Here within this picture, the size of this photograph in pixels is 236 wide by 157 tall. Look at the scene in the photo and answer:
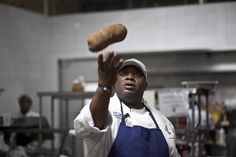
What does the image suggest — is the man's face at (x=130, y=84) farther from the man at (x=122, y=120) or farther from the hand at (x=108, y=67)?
the hand at (x=108, y=67)

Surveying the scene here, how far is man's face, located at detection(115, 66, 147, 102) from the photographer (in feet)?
7.22

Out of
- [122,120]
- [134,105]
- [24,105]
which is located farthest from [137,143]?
[24,105]

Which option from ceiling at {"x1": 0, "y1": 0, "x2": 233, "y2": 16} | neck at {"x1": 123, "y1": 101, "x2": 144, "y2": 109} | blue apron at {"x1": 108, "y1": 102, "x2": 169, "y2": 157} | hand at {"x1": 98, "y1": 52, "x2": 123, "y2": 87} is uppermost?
ceiling at {"x1": 0, "y1": 0, "x2": 233, "y2": 16}

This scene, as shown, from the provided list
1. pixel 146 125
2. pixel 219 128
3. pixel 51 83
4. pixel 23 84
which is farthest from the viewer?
pixel 51 83

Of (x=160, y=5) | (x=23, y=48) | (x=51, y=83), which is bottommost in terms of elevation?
(x=51, y=83)

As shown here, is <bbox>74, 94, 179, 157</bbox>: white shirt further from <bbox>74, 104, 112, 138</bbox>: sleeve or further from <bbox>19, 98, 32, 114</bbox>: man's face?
<bbox>19, 98, 32, 114</bbox>: man's face

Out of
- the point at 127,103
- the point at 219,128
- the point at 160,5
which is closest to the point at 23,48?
the point at 160,5

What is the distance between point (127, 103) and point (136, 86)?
3.4 inches

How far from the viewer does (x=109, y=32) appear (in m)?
1.90

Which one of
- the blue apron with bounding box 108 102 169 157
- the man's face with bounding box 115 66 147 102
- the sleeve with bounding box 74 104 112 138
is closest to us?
the sleeve with bounding box 74 104 112 138

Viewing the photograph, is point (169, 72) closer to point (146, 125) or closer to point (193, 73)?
point (193, 73)

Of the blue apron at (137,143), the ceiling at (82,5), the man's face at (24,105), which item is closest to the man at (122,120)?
the blue apron at (137,143)

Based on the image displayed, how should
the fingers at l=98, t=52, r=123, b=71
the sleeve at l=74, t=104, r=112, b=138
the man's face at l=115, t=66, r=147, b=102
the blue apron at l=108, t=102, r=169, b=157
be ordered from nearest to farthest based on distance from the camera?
the fingers at l=98, t=52, r=123, b=71 → the sleeve at l=74, t=104, r=112, b=138 → the blue apron at l=108, t=102, r=169, b=157 → the man's face at l=115, t=66, r=147, b=102

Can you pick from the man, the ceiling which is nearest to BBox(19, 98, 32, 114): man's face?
the ceiling
